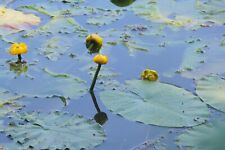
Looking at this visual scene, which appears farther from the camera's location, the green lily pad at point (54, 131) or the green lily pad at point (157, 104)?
the green lily pad at point (157, 104)

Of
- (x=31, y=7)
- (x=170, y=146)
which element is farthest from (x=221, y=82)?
(x=31, y=7)

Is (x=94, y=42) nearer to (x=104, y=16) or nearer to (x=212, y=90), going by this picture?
(x=104, y=16)

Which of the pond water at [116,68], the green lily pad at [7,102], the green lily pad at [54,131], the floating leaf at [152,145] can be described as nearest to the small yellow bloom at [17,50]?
the pond water at [116,68]

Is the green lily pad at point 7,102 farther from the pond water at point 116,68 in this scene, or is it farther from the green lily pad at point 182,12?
the green lily pad at point 182,12

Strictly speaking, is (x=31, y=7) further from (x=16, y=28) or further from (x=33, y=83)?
(x=33, y=83)

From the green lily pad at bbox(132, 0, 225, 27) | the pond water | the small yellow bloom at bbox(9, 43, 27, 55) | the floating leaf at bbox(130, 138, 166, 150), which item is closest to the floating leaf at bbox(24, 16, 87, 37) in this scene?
the pond water

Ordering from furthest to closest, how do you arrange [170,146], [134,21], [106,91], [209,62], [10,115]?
1. [134,21]
2. [209,62]
3. [106,91]
4. [10,115]
5. [170,146]

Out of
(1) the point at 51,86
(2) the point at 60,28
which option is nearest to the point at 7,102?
(1) the point at 51,86

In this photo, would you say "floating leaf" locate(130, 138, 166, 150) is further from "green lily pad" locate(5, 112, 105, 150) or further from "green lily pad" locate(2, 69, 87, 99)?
"green lily pad" locate(2, 69, 87, 99)
